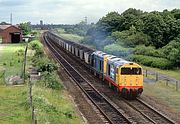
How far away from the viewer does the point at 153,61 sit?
5419 cm

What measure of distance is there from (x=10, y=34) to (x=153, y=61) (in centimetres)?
5314

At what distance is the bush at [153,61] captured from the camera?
51.5 metres

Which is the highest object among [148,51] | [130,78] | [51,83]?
[148,51]

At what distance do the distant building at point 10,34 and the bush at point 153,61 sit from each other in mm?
44928

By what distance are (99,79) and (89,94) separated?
8.45 meters

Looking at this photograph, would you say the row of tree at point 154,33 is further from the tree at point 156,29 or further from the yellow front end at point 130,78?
the yellow front end at point 130,78

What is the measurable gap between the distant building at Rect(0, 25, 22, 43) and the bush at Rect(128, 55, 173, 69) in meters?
44.9

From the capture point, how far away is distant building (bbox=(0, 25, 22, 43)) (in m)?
96.1

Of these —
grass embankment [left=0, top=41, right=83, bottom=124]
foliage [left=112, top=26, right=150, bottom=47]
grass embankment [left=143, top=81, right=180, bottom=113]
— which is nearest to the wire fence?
grass embankment [left=143, top=81, right=180, bottom=113]

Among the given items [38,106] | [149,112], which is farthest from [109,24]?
[38,106]

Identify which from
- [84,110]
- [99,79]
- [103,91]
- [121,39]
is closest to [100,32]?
[121,39]

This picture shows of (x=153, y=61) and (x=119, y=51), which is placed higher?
(x=119, y=51)

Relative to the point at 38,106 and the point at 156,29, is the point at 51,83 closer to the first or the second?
the point at 38,106

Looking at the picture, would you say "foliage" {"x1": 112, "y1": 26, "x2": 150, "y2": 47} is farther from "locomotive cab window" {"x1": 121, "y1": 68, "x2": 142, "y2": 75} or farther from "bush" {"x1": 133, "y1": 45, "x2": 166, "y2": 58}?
"locomotive cab window" {"x1": 121, "y1": 68, "x2": 142, "y2": 75}
